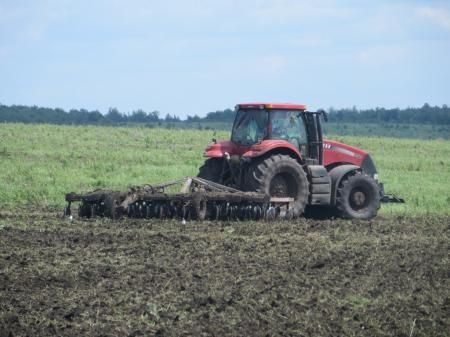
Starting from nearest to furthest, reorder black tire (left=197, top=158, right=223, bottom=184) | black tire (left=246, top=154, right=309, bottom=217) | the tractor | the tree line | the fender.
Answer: the tractor → black tire (left=246, top=154, right=309, bottom=217) → the fender → black tire (left=197, top=158, right=223, bottom=184) → the tree line

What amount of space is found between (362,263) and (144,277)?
3.01 m

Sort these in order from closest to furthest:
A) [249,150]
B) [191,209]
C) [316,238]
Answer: [316,238] → [191,209] → [249,150]

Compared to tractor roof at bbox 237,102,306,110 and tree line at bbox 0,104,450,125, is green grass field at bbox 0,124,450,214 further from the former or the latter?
tree line at bbox 0,104,450,125

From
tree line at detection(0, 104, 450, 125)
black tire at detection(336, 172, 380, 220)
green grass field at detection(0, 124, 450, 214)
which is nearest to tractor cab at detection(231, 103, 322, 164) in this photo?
black tire at detection(336, 172, 380, 220)

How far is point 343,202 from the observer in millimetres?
18469

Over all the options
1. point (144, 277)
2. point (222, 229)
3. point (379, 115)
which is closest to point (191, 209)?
point (222, 229)

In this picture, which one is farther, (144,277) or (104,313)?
(144,277)

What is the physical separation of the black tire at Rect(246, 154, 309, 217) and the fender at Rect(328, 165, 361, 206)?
870 millimetres

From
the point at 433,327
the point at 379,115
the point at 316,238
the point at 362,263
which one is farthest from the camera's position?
the point at 379,115

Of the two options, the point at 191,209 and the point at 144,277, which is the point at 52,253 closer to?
the point at 144,277

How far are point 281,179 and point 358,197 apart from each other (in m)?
1.83

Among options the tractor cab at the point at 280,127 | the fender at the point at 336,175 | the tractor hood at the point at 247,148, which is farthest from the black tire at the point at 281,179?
the fender at the point at 336,175

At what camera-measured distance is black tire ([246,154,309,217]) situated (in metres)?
17.3

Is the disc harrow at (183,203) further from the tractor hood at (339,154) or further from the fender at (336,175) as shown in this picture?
the tractor hood at (339,154)
